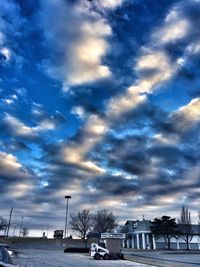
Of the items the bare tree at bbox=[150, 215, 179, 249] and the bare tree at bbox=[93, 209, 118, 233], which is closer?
the bare tree at bbox=[150, 215, 179, 249]

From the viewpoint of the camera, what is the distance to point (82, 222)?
423ft

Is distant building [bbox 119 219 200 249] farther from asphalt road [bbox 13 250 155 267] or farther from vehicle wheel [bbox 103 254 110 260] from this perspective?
asphalt road [bbox 13 250 155 267]

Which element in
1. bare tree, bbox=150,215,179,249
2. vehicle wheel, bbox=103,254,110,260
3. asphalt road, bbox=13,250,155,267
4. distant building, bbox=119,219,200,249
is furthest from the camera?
distant building, bbox=119,219,200,249

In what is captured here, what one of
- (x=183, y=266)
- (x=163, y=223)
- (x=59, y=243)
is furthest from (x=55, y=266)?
(x=59, y=243)

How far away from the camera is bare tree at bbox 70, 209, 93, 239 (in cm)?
12800

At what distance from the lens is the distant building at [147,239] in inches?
3558

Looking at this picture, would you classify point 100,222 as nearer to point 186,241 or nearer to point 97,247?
point 186,241

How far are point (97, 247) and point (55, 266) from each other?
1789 centimetres

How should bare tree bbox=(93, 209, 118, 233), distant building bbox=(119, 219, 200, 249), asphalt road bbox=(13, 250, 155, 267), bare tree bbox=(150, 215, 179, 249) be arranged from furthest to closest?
1. bare tree bbox=(93, 209, 118, 233)
2. distant building bbox=(119, 219, 200, 249)
3. bare tree bbox=(150, 215, 179, 249)
4. asphalt road bbox=(13, 250, 155, 267)

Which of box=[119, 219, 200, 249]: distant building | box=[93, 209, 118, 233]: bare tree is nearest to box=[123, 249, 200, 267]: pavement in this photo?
box=[119, 219, 200, 249]: distant building

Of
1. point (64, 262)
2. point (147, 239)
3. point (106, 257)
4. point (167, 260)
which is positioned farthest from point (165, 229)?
point (64, 262)

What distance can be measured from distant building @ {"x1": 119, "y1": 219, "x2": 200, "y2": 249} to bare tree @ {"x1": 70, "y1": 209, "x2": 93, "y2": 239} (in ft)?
83.2

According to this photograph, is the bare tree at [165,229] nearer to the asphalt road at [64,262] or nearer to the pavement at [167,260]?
the pavement at [167,260]

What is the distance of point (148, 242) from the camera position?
9294 cm
